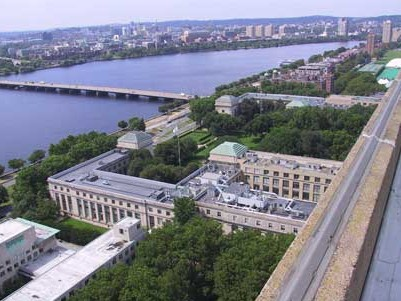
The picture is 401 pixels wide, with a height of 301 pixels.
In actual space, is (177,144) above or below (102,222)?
above

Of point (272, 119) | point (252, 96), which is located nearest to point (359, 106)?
point (272, 119)

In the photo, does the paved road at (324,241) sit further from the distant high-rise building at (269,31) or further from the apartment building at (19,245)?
the distant high-rise building at (269,31)

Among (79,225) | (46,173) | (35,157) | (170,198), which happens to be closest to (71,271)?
(170,198)

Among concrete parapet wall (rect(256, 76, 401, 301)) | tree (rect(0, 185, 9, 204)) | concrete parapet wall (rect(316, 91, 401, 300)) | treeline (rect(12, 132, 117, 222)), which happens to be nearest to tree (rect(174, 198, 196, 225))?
treeline (rect(12, 132, 117, 222))

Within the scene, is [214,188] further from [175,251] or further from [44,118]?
[44,118]

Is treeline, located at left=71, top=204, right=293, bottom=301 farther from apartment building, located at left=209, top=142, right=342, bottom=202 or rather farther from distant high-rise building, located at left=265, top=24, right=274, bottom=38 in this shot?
distant high-rise building, located at left=265, top=24, right=274, bottom=38
